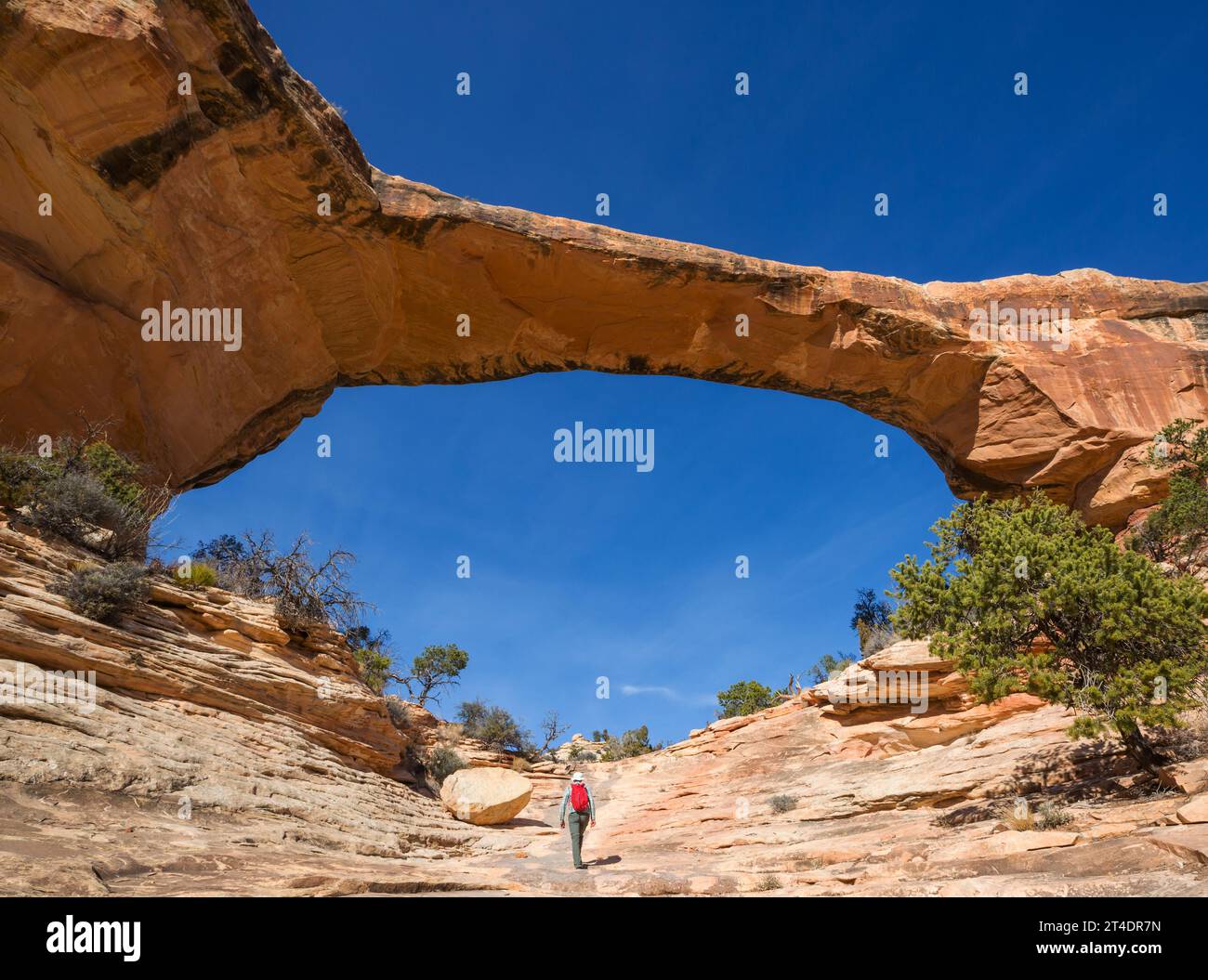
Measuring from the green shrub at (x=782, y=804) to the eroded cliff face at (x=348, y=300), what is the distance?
37.6ft

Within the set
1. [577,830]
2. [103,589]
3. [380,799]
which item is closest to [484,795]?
[380,799]

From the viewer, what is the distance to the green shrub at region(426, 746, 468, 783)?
19.2m

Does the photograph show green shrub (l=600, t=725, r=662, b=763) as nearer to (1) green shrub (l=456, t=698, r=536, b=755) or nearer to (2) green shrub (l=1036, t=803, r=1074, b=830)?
(1) green shrub (l=456, t=698, r=536, b=755)

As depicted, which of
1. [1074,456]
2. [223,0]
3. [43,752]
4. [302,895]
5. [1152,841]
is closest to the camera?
[302,895]

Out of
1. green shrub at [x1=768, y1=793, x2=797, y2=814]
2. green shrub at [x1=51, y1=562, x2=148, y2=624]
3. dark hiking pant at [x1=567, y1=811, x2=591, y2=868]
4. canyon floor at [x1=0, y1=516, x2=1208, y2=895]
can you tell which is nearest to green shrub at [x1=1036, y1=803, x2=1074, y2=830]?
canyon floor at [x1=0, y1=516, x2=1208, y2=895]

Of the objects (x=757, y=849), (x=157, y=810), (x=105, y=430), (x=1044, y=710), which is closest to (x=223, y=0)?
(x=105, y=430)

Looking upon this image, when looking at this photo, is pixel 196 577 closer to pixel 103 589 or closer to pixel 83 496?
pixel 83 496

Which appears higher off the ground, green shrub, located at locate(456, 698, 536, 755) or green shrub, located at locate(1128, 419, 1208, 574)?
green shrub, located at locate(1128, 419, 1208, 574)

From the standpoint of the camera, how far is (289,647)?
1389 cm

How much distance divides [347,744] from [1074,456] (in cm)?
1943

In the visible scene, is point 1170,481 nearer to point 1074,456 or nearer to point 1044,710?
point 1074,456

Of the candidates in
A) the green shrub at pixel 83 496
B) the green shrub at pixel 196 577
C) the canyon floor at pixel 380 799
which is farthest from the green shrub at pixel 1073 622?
the green shrub at pixel 83 496

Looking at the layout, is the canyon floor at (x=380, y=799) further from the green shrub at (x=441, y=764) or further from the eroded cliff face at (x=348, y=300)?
the eroded cliff face at (x=348, y=300)

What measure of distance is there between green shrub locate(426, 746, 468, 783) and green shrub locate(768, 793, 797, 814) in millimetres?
8530
